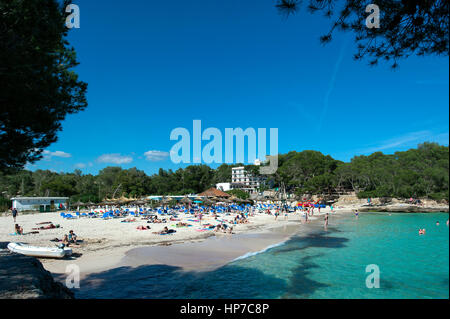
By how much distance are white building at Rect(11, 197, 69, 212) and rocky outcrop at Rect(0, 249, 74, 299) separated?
33382mm

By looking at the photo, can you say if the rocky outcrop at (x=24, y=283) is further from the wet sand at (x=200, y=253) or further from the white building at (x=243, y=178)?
the white building at (x=243, y=178)

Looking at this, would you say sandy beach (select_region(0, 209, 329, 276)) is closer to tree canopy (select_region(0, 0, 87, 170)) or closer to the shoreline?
the shoreline

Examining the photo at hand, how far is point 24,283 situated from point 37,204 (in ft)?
122

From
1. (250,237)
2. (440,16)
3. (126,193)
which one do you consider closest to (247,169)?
(126,193)

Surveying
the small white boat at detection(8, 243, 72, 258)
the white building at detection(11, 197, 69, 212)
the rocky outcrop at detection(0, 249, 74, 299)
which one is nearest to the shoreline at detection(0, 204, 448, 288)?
the small white boat at detection(8, 243, 72, 258)

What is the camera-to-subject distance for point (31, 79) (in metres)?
5.59

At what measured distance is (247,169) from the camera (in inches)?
3433

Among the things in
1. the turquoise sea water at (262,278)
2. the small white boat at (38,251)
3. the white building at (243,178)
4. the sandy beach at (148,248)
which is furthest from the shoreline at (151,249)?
the white building at (243,178)

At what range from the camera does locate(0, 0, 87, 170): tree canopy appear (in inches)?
195
